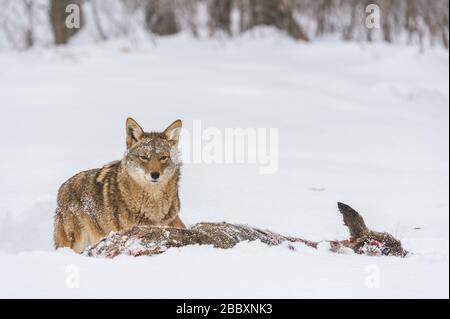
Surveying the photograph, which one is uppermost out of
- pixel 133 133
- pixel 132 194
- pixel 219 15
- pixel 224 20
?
pixel 219 15

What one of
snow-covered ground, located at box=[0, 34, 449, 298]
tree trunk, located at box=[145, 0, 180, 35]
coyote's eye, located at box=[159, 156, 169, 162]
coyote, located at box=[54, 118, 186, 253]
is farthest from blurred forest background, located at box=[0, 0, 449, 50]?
coyote's eye, located at box=[159, 156, 169, 162]

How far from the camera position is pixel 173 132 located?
22.7 feet

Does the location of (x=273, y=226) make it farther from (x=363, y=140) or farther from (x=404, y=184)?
(x=363, y=140)

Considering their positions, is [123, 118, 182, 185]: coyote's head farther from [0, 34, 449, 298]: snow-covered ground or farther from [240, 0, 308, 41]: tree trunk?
[240, 0, 308, 41]: tree trunk

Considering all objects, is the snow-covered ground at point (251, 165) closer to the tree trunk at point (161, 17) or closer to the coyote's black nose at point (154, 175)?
the coyote's black nose at point (154, 175)

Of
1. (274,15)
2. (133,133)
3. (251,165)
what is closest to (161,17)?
(274,15)

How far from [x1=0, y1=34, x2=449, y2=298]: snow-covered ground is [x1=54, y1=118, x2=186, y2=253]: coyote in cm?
35

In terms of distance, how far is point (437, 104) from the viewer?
18.6 metres

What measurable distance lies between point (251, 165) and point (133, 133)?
6.19 meters

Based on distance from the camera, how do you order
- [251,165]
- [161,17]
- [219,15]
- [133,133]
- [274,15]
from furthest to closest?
[161,17], [219,15], [274,15], [251,165], [133,133]

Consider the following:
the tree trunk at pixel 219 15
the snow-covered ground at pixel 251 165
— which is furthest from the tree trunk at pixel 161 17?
the tree trunk at pixel 219 15

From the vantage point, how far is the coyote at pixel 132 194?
269 inches

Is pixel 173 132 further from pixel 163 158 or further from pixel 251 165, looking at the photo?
pixel 251 165
